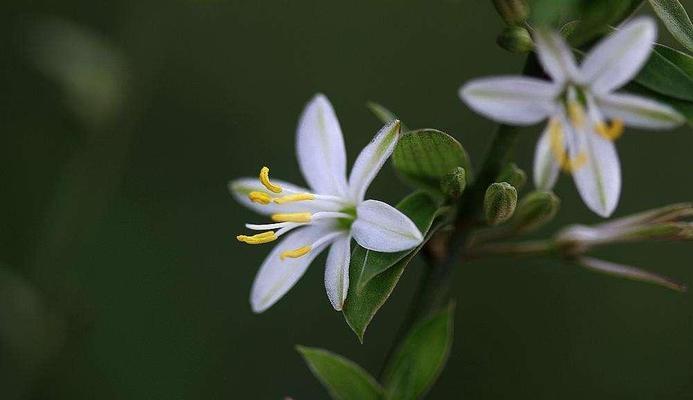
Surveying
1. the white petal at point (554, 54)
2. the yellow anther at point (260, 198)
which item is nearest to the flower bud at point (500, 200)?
the white petal at point (554, 54)

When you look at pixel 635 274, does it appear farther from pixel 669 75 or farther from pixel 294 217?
pixel 294 217

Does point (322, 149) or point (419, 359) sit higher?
point (322, 149)

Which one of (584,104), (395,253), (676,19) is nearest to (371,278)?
(395,253)

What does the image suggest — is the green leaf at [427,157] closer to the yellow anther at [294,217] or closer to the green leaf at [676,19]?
the yellow anther at [294,217]

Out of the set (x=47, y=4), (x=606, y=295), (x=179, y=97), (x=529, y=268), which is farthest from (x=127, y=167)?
(x=606, y=295)

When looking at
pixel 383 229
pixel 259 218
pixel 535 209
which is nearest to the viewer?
pixel 383 229

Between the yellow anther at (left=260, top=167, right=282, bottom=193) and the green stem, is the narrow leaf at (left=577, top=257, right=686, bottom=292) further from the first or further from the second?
the yellow anther at (left=260, top=167, right=282, bottom=193)

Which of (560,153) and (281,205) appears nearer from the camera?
(560,153)
